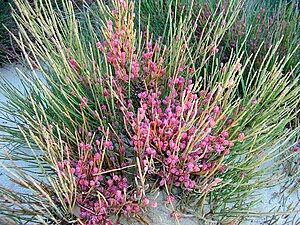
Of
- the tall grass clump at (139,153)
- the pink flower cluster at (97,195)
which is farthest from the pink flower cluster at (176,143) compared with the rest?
the pink flower cluster at (97,195)

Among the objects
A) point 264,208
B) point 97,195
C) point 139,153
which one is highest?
point 139,153

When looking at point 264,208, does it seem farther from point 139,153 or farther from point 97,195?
point 97,195

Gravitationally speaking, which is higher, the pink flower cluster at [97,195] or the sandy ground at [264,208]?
the pink flower cluster at [97,195]

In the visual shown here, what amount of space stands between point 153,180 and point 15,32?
2463 mm

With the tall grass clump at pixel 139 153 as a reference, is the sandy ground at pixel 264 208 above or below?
below

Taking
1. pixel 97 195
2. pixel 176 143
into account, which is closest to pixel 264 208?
pixel 176 143

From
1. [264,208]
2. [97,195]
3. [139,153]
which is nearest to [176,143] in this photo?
[139,153]

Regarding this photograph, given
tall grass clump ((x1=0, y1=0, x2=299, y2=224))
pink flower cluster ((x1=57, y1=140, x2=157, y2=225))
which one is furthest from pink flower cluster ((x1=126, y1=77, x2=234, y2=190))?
pink flower cluster ((x1=57, y1=140, x2=157, y2=225))

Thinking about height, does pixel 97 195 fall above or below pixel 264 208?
above

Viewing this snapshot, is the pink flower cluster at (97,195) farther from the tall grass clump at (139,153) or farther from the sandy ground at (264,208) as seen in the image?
the sandy ground at (264,208)

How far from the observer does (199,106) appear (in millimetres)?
1720

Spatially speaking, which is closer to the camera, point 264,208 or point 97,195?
point 97,195

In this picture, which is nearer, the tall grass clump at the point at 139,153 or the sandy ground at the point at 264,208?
the tall grass clump at the point at 139,153

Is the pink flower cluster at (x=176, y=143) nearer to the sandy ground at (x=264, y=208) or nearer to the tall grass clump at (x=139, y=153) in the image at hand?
the tall grass clump at (x=139, y=153)
